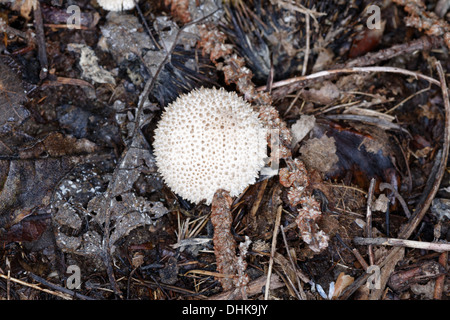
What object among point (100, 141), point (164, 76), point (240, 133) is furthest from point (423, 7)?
point (100, 141)

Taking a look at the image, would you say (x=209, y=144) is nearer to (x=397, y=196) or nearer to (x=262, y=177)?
(x=262, y=177)

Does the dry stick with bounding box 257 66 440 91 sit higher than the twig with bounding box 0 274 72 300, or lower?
higher

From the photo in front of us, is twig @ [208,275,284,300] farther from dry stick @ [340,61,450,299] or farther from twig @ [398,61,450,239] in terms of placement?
twig @ [398,61,450,239]

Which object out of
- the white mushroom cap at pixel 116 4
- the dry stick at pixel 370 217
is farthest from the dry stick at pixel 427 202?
the white mushroom cap at pixel 116 4

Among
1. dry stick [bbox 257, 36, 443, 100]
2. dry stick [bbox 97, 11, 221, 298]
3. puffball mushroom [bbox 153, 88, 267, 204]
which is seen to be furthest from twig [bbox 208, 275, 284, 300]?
dry stick [bbox 257, 36, 443, 100]

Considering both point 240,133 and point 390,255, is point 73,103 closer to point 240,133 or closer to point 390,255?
point 240,133

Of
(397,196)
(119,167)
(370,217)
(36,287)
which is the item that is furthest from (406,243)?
(36,287)
